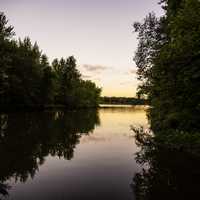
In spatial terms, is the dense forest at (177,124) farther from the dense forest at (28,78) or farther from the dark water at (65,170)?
the dense forest at (28,78)

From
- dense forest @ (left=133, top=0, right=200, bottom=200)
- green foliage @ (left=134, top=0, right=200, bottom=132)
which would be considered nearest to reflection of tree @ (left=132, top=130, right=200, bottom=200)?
dense forest @ (left=133, top=0, right=200, bottom=200)

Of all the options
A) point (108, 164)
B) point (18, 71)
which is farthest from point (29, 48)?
point (108, 164)

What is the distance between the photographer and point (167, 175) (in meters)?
12.0

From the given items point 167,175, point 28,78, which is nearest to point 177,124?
point 167,175

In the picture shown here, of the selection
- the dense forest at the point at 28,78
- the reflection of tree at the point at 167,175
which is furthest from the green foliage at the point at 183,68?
the dense forest at the point at 28,78

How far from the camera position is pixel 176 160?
15.1 metres

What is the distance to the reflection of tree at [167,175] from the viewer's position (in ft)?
31.4

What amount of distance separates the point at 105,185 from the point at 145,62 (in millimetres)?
23458

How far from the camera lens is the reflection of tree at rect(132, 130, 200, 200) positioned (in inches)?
376

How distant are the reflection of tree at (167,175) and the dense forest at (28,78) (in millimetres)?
40197

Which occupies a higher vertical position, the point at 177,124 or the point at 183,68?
the point at 183,68

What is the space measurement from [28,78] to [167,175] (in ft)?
209

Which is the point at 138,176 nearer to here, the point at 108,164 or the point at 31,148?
the point at 108,164

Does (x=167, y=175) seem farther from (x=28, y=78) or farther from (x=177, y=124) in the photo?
(x=28, y=78)
